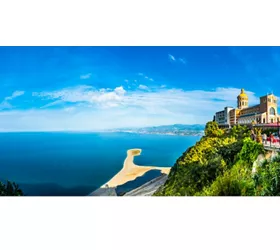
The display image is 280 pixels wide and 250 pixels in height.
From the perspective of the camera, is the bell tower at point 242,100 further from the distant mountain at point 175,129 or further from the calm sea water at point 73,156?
the calm sea water at point 73,156

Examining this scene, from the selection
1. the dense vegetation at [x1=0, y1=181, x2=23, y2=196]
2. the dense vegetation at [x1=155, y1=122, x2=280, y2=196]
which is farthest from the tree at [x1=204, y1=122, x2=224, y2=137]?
the dense vegetation at [x1=0, y1=181, x2=23, y2=196]

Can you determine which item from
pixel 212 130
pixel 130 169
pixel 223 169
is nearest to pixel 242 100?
pixel 212 130

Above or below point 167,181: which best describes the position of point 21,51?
above
